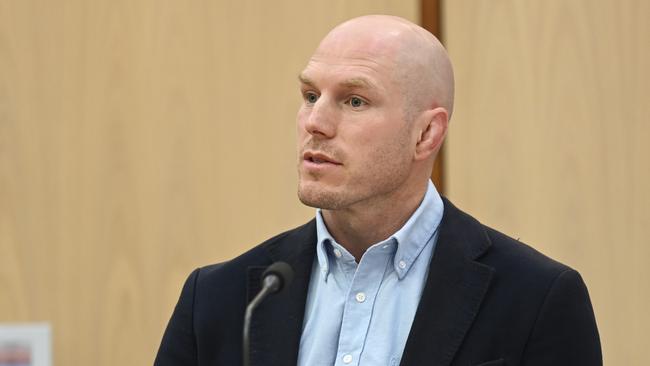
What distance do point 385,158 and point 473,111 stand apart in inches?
40.8

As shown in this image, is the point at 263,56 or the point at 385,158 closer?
the point at 385,158

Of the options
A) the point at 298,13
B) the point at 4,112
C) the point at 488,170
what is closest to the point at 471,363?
the point at 488,170

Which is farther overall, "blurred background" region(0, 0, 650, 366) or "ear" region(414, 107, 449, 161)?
"blurred background" region(0, 0, 650, 366)

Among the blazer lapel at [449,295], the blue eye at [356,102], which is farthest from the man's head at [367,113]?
the blazer lapel at [449,295]

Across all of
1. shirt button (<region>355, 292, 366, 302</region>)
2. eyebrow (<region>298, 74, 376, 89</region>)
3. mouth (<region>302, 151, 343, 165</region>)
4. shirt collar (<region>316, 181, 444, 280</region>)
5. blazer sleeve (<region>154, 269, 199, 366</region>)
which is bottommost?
blazer sleeve (<region>154, 269, 199, 366</region>)

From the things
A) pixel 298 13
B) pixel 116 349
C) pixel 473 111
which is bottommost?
pixel 116 349

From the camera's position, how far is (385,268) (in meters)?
1.81

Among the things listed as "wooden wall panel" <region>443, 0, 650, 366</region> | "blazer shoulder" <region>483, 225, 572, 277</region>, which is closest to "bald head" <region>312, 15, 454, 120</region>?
"blazer shoulder" <region>483, 225, 572, 277</region>

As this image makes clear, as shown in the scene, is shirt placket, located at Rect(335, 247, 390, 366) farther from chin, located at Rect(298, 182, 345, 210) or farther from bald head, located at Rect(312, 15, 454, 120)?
bald head, located at Rect(312, 15, 454, 120)

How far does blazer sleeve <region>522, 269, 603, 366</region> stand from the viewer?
169 centimetres

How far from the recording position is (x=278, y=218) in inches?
110

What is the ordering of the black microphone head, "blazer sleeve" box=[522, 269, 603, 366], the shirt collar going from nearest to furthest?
the black microphone head
"blazer sleeve" box=[522, 269, 603, 366]
the shirt collar

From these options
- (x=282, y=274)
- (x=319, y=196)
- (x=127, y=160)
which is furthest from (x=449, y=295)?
(x=127, y=160)

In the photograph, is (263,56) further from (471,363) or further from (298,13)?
(471,363)
